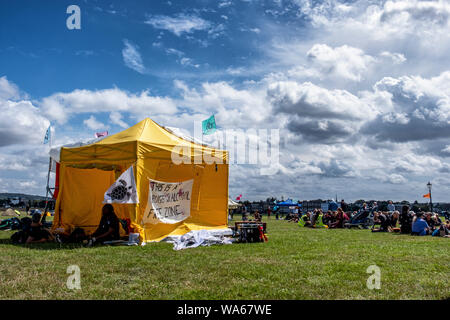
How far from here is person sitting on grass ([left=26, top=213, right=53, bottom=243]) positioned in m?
10.3

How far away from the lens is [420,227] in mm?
14461

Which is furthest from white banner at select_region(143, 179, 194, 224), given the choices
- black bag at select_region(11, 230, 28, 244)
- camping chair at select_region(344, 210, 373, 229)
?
camping chair at select_region(344, 210, 373, 229)

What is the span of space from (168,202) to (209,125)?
5.46 metres

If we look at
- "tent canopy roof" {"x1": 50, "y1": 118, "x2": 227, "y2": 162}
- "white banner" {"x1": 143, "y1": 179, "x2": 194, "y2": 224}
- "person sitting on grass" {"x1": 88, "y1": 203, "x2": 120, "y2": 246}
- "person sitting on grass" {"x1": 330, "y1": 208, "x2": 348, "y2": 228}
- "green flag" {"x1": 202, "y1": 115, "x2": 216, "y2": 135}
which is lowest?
"person sitting on grass" {"x1": 330, "y1": 208, "x2": 348, "y2": 228}

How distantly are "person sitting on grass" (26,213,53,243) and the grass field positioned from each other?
1052 mm

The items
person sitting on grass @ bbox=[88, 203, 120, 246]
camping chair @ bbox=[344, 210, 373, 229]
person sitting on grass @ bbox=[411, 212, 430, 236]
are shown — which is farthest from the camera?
camping chair @ bbox=[344, 210, 373, 229]

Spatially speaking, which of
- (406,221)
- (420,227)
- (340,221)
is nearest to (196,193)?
(420,227)

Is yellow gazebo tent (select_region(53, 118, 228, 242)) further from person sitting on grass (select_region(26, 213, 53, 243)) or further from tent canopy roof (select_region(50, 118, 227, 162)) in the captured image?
person sitting on grass (select_region(26, 213, 53, 243))

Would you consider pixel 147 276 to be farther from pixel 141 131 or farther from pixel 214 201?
pixel 214 201

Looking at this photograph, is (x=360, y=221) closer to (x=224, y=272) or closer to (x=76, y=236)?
(x=76, y=236)

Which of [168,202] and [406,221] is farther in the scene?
[406,221]

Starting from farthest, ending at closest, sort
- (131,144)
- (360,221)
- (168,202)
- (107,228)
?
(360,221)
(168,202)
(131,144)
(107,228)

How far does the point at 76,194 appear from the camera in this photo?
44.9 feet

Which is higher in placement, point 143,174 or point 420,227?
point 143,174
